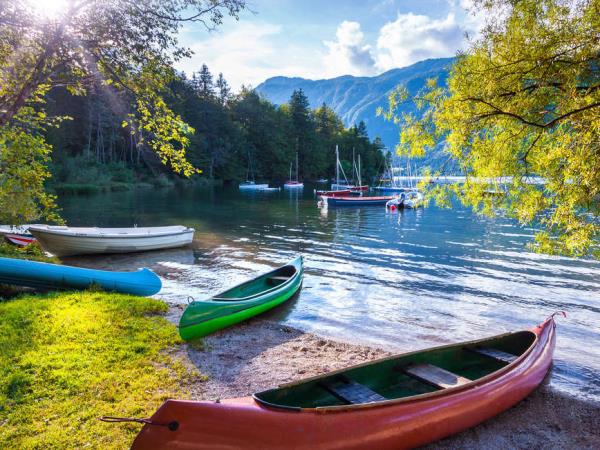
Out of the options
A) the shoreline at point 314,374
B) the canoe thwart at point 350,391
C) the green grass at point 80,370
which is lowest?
the shoreline at point 314,374

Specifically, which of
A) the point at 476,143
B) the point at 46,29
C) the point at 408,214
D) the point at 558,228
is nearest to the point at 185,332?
the point at 46,29

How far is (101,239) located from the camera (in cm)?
1805

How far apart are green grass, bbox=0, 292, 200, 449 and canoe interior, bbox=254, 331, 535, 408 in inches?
88.5

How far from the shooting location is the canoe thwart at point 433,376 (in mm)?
6126

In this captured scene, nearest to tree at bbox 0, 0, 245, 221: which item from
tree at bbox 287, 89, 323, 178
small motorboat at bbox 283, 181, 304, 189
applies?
small motorboat at bbox 283, 181, 304, 189

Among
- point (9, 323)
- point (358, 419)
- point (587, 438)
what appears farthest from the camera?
point (9, 323)

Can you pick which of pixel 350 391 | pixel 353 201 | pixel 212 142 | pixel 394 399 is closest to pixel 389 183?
pixel 212 142

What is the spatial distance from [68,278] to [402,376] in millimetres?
9812

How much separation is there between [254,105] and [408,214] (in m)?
69.0

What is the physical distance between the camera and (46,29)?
6.49 metres

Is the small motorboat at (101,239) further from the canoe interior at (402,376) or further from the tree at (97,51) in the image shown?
the canoe interior at (402,376)

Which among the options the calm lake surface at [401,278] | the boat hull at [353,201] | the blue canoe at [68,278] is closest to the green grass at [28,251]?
the calm lake surface at [401,278]

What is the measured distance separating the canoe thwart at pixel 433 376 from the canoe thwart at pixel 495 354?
1106 mm

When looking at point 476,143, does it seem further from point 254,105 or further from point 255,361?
point 254,105
